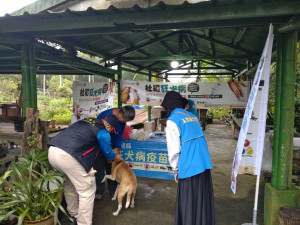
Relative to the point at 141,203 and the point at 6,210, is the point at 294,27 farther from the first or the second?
the point at 6,210

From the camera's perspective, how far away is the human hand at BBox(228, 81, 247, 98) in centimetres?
632

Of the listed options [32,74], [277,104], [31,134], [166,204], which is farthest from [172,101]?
[32,74]

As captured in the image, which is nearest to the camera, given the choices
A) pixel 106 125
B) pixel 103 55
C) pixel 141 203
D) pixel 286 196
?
pixel 286 196

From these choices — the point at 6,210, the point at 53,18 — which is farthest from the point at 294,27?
the point at 6,210

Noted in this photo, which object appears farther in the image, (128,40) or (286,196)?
(128,40)

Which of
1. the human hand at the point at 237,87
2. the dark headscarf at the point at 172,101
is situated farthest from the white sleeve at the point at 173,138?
the human hand at the point at 237,87

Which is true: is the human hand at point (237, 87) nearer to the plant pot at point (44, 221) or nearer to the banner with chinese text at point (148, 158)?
the banner with chinese text at point (148, 158)

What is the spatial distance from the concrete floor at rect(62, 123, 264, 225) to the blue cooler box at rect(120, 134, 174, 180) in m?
0.32

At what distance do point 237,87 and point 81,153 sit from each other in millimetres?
5018

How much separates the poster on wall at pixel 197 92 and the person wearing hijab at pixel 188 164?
157 inches

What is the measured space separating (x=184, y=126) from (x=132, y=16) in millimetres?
1594

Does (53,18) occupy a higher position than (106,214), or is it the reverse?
(53,18)

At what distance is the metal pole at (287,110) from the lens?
116 inches

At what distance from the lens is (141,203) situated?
4168 mm
